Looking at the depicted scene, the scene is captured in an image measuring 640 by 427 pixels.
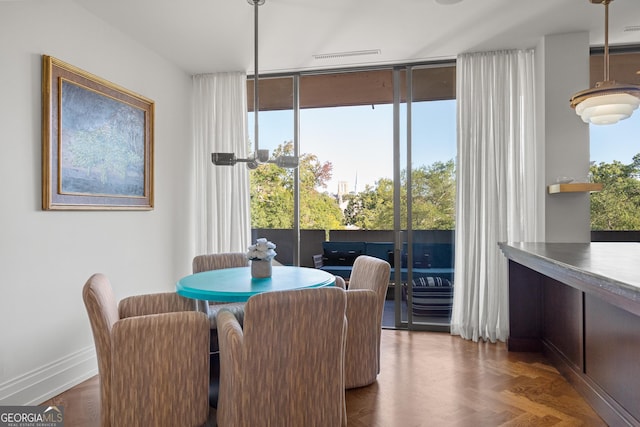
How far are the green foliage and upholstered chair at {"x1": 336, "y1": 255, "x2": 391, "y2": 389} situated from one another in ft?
9.05

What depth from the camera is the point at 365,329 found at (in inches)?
108

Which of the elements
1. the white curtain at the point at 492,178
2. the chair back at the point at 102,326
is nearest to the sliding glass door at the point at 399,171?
the white curtain at the point at 492,178

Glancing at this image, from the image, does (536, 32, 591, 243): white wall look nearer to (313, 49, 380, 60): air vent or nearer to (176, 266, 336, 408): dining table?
(313, 49, 380, 60): air vent

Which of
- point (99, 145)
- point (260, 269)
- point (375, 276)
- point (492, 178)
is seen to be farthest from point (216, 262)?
point (492, 178)

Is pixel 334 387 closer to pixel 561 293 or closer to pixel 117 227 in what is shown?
pixel 561 293

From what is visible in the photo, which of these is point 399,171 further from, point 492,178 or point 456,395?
point 456,395

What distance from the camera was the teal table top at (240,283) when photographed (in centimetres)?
230

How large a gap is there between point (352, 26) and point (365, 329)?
237 cm

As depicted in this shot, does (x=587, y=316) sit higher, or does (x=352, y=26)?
(x=352, y=26)

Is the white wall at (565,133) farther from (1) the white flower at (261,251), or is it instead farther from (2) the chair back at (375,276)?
(1) the white flower at (261,251)

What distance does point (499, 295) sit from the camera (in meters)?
3.82

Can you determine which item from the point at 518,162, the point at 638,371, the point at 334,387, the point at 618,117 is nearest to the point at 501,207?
the point at 518,162

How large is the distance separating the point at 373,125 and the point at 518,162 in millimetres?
2416

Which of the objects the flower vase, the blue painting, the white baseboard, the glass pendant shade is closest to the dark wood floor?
the white baseboard
